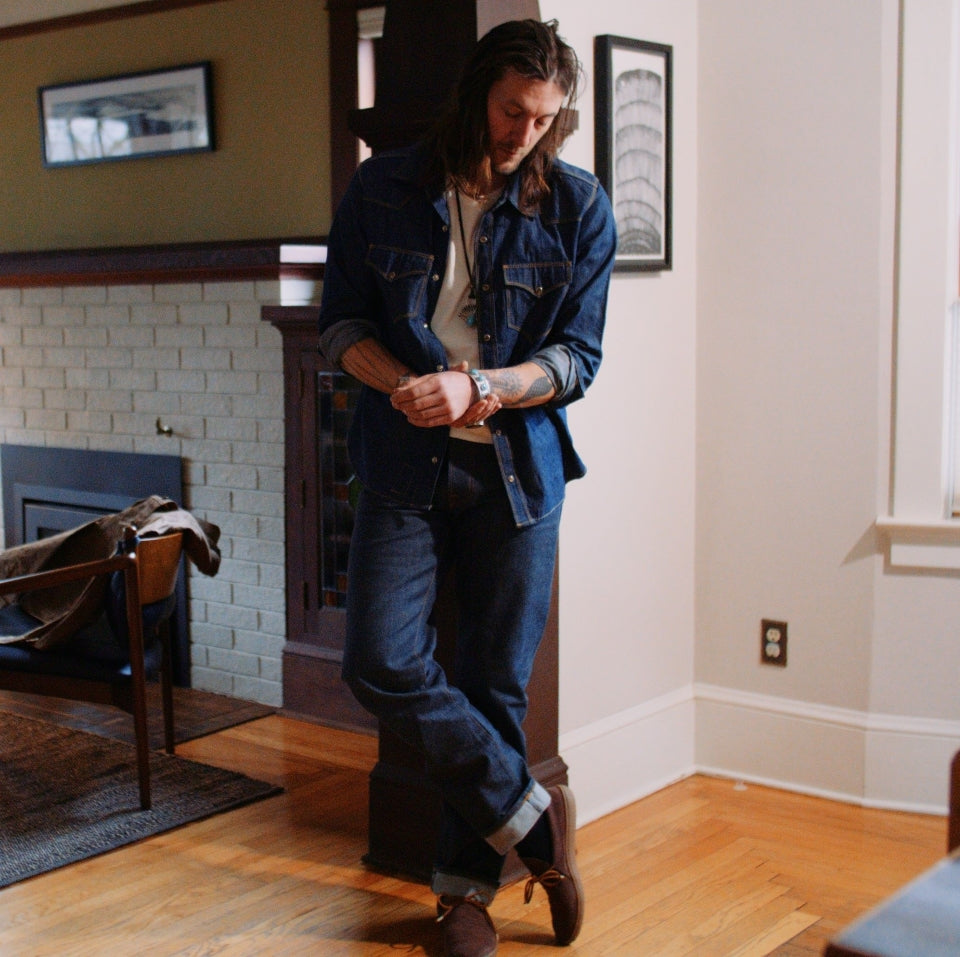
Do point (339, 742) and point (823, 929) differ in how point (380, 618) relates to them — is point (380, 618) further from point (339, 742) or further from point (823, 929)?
point (339, 742)

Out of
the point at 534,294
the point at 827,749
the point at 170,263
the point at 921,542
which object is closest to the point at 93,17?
the point at 170,263

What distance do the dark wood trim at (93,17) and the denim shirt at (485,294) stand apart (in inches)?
104

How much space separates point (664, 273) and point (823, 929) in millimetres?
1572

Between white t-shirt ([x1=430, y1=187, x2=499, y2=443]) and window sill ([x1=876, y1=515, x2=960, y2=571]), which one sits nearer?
white t-shirt ([x1=430, y1=187, x2=499, y2=443])

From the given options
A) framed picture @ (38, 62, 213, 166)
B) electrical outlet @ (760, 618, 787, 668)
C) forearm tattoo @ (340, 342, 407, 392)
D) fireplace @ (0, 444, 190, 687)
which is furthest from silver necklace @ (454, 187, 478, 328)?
framed picture @ (38, 62, 213, 166)

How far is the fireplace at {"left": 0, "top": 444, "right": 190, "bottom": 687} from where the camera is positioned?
14.6ft

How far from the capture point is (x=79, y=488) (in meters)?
4.77

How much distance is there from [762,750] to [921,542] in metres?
0.67

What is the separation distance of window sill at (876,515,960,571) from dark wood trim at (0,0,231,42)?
9.87ft

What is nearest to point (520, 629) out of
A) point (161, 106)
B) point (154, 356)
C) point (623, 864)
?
point (623, 864)

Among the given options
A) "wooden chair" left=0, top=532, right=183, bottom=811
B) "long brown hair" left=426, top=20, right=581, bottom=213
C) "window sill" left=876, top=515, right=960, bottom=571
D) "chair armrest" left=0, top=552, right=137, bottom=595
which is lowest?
"wooden chair" left=0, top=532, right=183, bottom=811

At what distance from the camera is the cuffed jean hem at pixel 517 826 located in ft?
7.69

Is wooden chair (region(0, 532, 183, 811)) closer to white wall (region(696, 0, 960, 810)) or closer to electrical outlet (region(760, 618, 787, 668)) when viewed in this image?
white wall (region(696, 0, 960, 810))

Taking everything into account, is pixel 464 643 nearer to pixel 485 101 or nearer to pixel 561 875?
pixel 561 875
